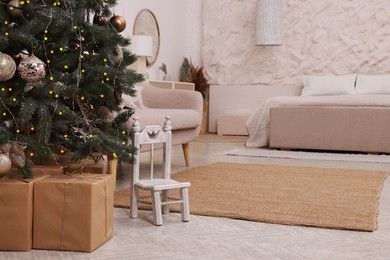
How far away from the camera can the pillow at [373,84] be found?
689 cm

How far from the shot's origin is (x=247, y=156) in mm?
5137

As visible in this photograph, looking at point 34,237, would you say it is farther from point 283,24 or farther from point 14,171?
point 283,24

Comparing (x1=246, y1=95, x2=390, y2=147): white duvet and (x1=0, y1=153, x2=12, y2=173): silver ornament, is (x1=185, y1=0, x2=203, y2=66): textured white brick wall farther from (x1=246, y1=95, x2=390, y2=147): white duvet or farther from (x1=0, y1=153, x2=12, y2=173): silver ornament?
(x1=0, y1=153, x2=12, y2=173): silver ornament

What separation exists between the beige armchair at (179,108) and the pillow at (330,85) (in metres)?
3.36

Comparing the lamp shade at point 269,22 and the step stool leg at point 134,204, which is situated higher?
the lamp shade at point 269,22

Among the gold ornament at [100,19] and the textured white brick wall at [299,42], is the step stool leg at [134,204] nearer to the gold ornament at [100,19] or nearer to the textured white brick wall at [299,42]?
the gold ornament at [100,19]

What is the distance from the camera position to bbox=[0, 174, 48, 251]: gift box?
73.3 inches

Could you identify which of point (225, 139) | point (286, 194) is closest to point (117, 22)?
point (286, 194)

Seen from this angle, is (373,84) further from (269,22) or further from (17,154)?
(17,154)

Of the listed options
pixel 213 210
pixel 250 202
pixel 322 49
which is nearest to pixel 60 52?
pixel 213 210

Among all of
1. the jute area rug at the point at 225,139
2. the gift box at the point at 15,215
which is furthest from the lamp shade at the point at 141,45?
the gift box at the point at 15,215

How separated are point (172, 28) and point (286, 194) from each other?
5265 millimetres

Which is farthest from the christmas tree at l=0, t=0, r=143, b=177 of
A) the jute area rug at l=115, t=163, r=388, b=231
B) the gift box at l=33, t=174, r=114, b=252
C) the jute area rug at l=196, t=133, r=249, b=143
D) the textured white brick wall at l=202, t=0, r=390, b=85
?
the textured white brick wall at l=202, t=0, r=390, b=85

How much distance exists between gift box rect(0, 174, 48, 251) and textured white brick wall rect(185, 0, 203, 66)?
6710 mm
